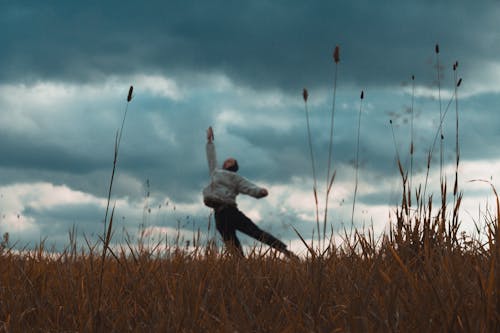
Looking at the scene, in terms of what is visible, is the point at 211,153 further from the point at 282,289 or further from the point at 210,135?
the point at 282,289

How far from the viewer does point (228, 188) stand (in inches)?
363

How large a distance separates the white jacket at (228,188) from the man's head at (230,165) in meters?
0.17

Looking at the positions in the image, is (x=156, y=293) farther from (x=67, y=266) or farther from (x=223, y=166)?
(x=223, y=166)

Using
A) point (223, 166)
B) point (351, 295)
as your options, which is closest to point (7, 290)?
point (351, 295)

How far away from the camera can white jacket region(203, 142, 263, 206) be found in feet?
29.9

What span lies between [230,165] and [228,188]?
481 millimetres

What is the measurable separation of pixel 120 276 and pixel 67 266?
656mm

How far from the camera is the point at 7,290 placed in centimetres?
338

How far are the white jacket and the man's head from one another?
6.6 inches

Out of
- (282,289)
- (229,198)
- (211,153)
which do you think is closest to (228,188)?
(229,198)

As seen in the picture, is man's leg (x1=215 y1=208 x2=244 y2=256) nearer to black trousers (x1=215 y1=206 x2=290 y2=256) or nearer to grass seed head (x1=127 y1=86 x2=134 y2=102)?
black trousers (x1=215 y1=206 x2=290 y2=256)

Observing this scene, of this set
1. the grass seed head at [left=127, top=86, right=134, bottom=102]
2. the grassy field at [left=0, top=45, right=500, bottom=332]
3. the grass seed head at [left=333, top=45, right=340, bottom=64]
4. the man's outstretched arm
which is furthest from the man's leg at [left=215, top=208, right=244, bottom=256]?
the grass seed head at [left=127, top=86, right=134, bottom=102]

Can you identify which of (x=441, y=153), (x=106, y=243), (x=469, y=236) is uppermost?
(x=441, y=153)

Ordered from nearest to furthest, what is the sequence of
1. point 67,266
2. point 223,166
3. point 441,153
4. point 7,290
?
point 7,290, point 441,153, point 67,266, point 223,166
